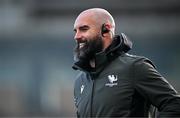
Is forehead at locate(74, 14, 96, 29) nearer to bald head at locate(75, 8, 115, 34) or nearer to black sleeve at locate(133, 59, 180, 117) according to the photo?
bald head at locate(75, 8, 115, 34)

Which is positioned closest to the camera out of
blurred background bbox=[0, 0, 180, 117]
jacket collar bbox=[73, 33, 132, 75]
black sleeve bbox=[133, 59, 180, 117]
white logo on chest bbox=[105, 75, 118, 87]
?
black sleeve bbox=[133, 59, 180, 117]

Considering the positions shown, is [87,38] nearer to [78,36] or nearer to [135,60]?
[78,36]

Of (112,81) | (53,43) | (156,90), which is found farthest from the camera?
(53,43)

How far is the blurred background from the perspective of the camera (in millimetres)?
25297

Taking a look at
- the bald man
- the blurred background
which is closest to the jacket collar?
the bald man

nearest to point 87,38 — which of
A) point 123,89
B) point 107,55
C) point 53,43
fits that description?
point 107,55

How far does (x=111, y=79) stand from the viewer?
5281 millimetres

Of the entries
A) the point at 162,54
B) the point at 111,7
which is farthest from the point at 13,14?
the point at 162,54

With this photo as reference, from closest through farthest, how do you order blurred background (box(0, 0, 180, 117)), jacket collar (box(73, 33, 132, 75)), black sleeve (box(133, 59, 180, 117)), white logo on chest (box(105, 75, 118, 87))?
black sleeve (box(133, 59, 180, 117)) → white logo on chest (box(105, 75, 118, 87)) → jacket collar (box(73, 33, 132, 75)) → blurred background (box(0, 0, 180, 117))

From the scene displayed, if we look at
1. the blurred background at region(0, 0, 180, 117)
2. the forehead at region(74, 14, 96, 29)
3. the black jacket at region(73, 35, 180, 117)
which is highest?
the forehead at region(74, 14, 96, 29)

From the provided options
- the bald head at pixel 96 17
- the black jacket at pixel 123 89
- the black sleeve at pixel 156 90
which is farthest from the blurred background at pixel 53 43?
the black sleeve at pixel 156 90

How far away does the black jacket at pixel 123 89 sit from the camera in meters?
5.16

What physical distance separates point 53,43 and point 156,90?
75.4 ft

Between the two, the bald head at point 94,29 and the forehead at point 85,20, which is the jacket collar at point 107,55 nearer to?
the bald head at point 94,29
